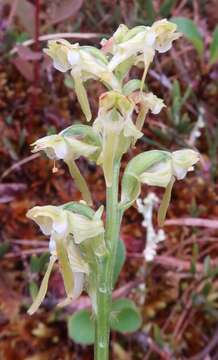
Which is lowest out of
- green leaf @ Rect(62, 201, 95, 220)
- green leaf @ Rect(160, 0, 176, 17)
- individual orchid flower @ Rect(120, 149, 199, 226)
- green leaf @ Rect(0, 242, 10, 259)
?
green leaf @ Rect(0, 242, 10, 259)

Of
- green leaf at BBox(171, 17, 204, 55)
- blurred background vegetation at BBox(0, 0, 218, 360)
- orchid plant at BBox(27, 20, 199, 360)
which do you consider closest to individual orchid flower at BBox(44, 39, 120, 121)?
orchid plant at BBox(27, 20, 199, 360)

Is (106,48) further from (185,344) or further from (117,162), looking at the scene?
(185,344)

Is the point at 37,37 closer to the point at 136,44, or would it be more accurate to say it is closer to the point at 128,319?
the point at 128,319

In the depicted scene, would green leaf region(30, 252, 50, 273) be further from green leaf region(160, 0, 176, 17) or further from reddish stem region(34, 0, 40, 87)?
green leaf region(160, 0, 176, 17)

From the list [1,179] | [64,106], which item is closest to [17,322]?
[1,179]

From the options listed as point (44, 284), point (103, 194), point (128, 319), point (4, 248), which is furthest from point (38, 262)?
point (44, 284)

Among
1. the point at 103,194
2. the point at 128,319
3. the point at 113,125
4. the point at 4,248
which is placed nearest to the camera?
the point at 113,125
